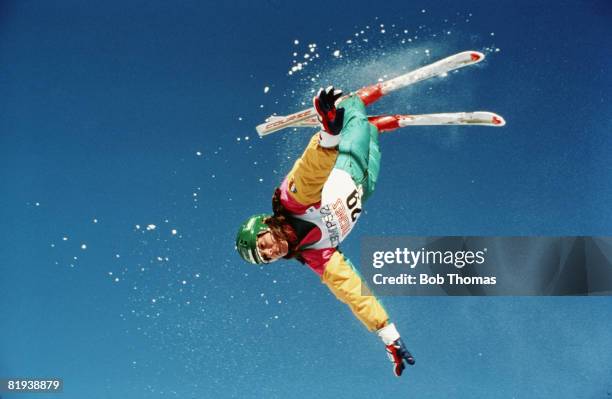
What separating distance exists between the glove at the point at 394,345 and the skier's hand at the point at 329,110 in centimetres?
97

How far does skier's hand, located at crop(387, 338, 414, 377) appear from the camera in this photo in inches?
123

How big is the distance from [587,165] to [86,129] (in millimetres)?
2546

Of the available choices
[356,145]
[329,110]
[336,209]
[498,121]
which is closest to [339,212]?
[336,209]

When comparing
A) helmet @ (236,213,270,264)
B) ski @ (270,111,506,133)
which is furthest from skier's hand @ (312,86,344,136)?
ski @ (270,111,506,133)

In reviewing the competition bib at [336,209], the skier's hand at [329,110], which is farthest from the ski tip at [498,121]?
the skier's hand at [329,110]

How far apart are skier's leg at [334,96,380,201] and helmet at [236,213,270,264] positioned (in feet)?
1.37

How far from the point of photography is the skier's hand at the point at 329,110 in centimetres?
252

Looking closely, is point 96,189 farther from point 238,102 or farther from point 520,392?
point 520,392

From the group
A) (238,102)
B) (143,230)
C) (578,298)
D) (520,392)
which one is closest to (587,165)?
(578,298)

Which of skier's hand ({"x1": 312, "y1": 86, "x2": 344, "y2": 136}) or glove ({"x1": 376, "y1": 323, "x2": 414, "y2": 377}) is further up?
skier's hand ({"x1": 312, "y1": 86, "x2": 344, "y2": 136})

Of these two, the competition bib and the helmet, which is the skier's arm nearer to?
the competition bib

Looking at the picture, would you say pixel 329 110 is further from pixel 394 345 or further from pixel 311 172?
pixel 394 345

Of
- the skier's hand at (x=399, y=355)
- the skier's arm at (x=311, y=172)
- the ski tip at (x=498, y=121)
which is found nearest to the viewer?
the skier's arm at (x=311, y=172)

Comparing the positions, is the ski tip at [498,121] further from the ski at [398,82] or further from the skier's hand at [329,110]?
the skier's hand at [329,110]
